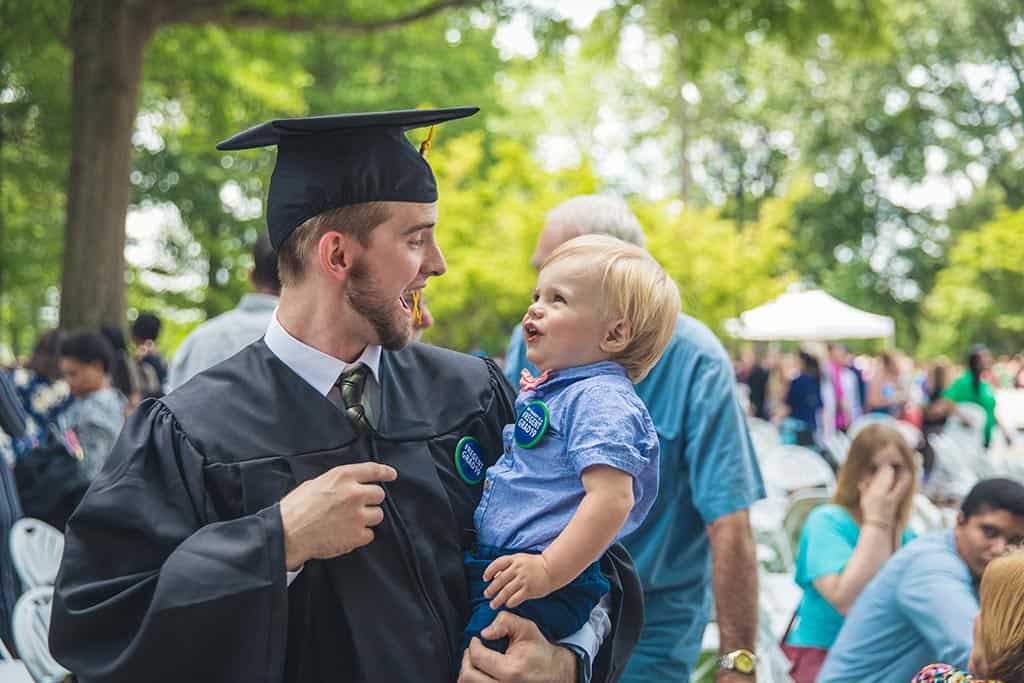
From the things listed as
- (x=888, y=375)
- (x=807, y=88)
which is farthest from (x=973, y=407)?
(x=807, y=88)

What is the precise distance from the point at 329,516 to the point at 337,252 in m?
0.48

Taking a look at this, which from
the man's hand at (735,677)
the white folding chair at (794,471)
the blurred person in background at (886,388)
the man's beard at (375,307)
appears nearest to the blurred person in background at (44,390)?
the man's hand at (735,677)

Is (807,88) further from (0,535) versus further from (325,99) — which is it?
(0,535)

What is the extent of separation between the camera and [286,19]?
34.7ft

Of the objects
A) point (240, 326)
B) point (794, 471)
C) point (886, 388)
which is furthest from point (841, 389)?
point (240, 326)

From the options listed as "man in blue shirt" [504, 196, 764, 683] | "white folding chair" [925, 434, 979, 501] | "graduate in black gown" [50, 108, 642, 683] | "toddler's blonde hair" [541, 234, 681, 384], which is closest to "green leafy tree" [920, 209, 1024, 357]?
"white folding chair" [925, 434, 979, 501]

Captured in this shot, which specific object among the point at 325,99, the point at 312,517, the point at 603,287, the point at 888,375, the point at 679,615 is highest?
the point at 325,99

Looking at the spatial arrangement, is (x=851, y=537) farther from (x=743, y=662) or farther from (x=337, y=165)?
(x=337, y=165)

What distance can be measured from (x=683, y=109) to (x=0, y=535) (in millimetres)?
30423

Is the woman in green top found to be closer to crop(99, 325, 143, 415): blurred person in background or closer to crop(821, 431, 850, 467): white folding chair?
crop(821, 431, 850, 467): white folding chair

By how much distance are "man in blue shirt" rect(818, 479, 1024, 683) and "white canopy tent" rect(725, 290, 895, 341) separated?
12.5 metres

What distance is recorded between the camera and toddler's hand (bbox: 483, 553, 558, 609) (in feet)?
6.54

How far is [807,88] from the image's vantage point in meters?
37.6

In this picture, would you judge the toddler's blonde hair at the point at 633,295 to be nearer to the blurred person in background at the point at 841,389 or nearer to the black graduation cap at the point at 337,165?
the black graduation cap at the point at 337,165
